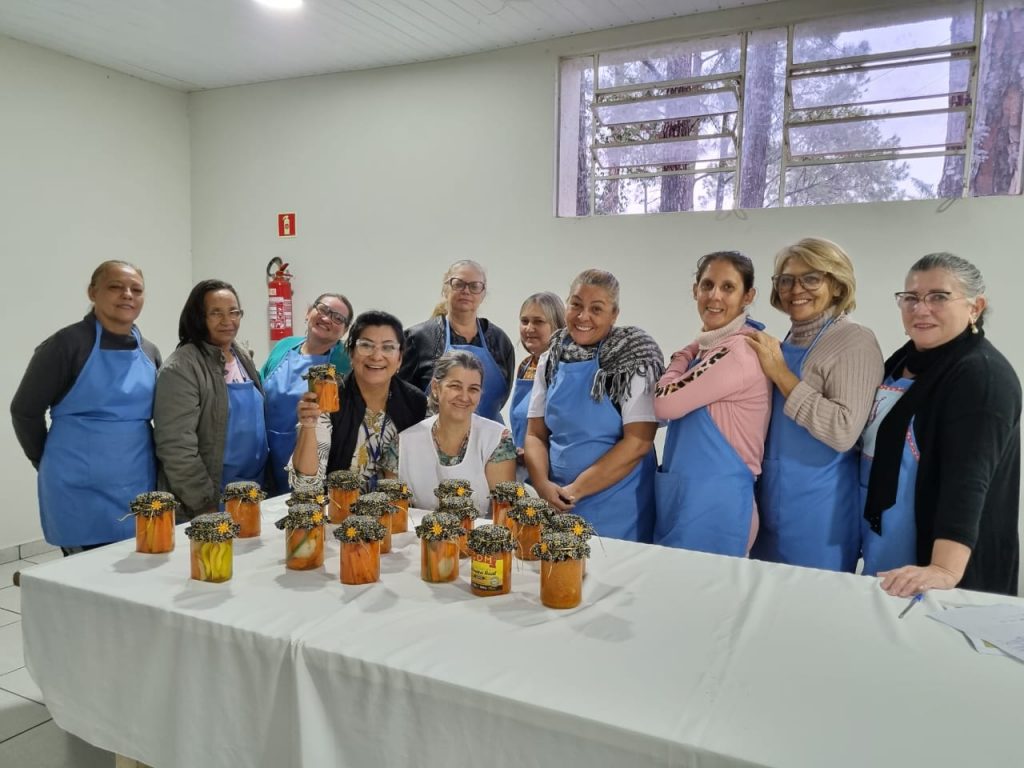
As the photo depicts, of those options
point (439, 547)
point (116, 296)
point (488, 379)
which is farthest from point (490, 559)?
point (116, 296)

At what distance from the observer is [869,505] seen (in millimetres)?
1925

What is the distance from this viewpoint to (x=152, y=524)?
1.77 metres

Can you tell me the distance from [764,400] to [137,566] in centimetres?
172

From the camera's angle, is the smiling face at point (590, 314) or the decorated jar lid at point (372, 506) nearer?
the decorated jar lid at point (372, 506)

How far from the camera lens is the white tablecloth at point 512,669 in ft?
3.47

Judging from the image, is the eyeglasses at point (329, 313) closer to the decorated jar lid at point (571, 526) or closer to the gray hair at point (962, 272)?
the decorated jar lid at point (571, 526)

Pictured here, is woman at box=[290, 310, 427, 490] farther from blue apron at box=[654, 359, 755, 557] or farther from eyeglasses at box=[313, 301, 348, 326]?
blue apron at box=[654, 359, 755, 557]

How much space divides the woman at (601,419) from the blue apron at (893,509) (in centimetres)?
63

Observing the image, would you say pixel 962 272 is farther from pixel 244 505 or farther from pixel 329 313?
pixel 329 313

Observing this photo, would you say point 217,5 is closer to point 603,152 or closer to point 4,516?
point 603,152

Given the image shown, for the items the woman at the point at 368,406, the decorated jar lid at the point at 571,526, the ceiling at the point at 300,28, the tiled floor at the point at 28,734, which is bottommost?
the tiled floor at the point at 28,734

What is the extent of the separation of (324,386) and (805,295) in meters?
1.42

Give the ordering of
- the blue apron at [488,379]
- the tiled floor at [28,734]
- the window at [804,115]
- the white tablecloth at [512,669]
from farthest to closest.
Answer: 1. the window at [804,115]
2. the blue apron at [488,379]
3. the tiled floor at [28,734]
4. the white tablecloth at [512,669]

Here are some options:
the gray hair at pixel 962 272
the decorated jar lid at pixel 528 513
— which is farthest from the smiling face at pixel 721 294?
the decorated jar lid at pixel 528 513
